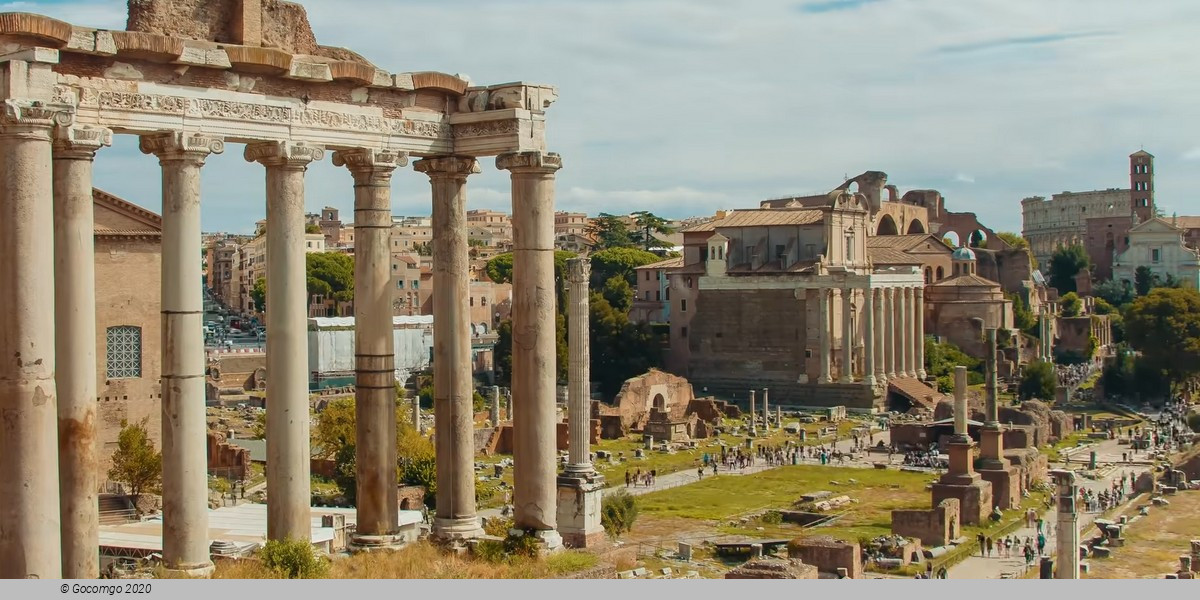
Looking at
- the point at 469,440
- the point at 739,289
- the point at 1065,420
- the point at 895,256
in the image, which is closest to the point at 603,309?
the point at 739,289

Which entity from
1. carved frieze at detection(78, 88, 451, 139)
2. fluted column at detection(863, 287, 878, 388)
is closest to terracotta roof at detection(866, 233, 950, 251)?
fluted column at detection(863, 287, 878, 388)

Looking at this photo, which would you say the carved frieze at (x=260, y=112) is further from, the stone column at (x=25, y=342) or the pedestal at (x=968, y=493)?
the pedestal at (x=968, y=493)

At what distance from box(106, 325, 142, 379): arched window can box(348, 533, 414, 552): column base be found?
22.1 meters

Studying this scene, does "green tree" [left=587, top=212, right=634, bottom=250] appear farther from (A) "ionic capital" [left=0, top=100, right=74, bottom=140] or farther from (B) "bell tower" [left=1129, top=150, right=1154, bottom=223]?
(A) "ionic capital" [left=0, top=100, right=74, bottom=140]

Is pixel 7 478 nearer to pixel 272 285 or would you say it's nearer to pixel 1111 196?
pixel 272 285

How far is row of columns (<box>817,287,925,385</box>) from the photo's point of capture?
199ft

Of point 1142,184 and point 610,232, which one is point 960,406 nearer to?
point 610,232

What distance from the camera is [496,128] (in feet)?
44.8

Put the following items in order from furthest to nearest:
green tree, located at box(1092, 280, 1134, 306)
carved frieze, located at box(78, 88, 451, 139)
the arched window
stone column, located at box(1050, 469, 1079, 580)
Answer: green tree, located at box(1092, 280, 1134, 306)
the arched window
stone column, located at box(1050, 469, 1079, 580)
carved frieze, located at box(78, 88, 451, 139)

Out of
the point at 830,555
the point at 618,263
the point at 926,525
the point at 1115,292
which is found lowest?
the point at 926,525

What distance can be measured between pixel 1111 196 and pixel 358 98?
139 m

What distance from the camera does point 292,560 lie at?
12.1m

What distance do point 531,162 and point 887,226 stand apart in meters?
76.2

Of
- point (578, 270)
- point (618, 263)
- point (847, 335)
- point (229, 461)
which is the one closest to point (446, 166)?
point (578, 270)
